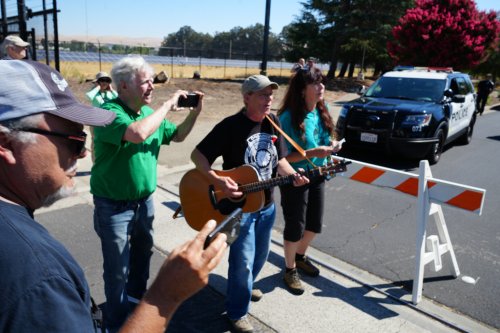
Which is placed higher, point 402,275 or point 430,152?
point 430,152

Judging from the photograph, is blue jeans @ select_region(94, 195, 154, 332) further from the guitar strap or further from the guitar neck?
the guitar strap

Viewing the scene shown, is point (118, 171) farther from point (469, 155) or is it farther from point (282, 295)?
point (469, 155)

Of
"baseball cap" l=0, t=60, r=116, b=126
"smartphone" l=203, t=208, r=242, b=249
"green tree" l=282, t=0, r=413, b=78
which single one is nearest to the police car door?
"smartphone" l=203, t=208, r=242, b=249

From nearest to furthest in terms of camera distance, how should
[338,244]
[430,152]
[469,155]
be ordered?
[338,244] → [430,152] → [469,155]

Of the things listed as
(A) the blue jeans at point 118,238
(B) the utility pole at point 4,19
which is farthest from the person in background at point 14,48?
(B) the utility pole at point 4,19

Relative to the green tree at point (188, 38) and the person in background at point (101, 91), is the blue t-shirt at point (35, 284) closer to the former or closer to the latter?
the person in background at point (101, 91)

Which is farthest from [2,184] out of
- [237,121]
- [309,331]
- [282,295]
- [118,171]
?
[282,295]

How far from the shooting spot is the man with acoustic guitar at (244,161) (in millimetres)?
2838

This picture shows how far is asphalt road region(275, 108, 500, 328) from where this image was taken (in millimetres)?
3604

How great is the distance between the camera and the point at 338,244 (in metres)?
4.52

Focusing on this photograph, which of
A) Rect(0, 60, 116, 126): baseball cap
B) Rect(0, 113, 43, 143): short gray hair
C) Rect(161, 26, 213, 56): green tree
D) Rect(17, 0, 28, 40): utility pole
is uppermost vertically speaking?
Rect(161, 26, 213, 56): green tree

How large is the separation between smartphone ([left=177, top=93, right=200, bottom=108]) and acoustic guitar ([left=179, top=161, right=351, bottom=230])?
513 mm

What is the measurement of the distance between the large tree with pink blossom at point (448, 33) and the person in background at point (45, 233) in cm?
1848

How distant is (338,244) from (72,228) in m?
3.11
